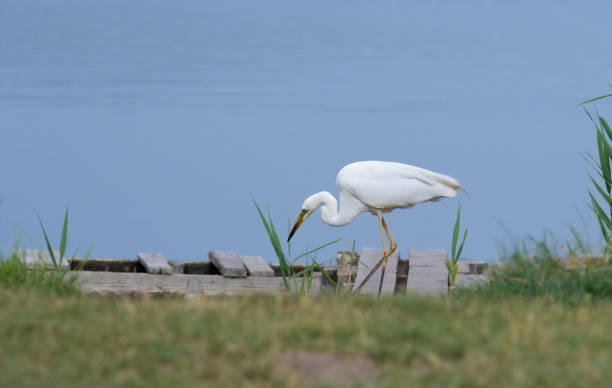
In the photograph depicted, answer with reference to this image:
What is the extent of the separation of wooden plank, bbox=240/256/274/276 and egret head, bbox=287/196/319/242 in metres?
0.37

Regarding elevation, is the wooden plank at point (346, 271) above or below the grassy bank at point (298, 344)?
above

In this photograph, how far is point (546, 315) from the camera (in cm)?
444

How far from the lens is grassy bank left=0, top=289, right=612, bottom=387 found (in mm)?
3582

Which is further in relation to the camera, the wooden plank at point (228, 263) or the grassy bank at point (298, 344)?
the wooden plank at point (228, 263)

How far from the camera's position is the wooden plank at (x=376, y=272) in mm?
7957

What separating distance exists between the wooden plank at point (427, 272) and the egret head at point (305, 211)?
3.64ft

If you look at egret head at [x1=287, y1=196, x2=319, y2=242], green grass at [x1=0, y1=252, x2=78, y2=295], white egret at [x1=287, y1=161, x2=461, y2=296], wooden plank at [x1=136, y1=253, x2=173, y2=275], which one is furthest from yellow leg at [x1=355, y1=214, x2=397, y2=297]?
green grass at [x1=0, y1=252, x2=78, y2=295]

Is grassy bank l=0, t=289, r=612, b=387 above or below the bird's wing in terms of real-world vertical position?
below

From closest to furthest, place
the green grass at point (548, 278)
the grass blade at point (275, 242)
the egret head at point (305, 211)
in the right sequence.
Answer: the green grass at point (548, 278)
the grass blade at point (275, 242)
the egret head at point (305, 211)

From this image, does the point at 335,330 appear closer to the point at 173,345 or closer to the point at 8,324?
the point at 173,345

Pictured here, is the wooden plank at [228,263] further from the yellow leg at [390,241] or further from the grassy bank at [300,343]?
the grassy bank at [300,343]

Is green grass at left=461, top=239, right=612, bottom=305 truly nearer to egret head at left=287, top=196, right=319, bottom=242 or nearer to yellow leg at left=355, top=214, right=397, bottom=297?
yellow leg at left=355, top=214, right=397, bottom=297

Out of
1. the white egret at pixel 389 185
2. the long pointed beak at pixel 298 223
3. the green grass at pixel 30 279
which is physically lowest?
the green grass at pixel 30 279

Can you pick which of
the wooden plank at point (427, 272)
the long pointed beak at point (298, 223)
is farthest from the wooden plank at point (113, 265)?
the wooden plank at point (427, 272)
